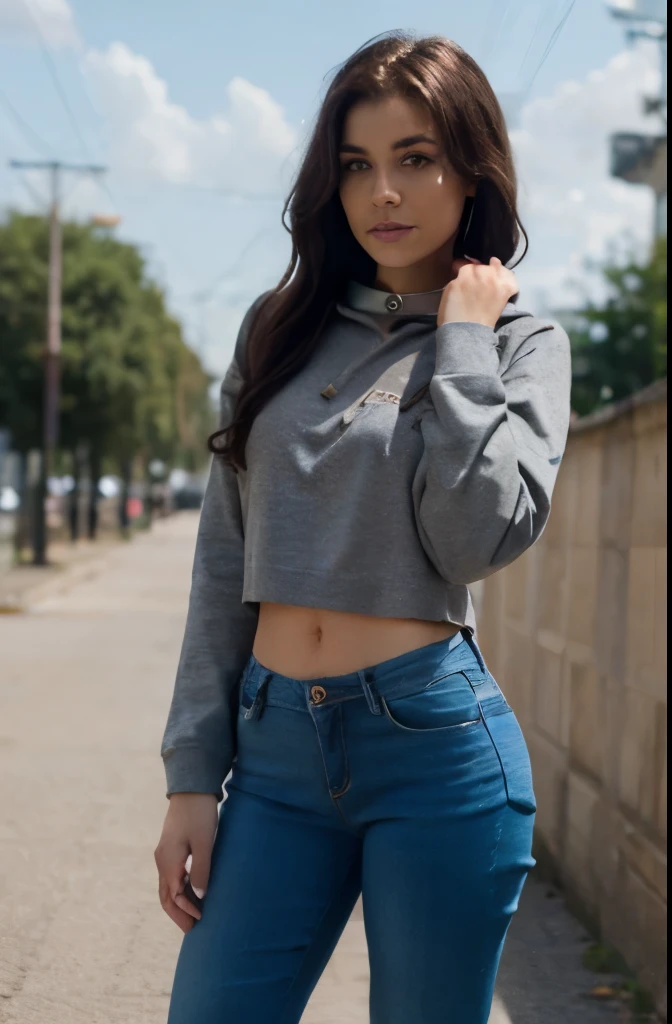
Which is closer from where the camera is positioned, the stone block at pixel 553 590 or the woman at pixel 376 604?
the woman at pixel 376 604

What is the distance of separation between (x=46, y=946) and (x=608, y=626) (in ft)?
6.32

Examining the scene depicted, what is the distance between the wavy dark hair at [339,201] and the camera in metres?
1.81

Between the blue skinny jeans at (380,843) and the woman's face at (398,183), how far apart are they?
576 mm

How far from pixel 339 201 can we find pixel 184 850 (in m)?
0.98

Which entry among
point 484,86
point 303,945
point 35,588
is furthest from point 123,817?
point 35,588

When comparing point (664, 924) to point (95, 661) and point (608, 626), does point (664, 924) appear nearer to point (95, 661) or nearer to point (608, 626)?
point (608, 626)

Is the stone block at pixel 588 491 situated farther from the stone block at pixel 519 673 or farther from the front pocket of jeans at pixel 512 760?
the front pocket of jeans at pixel 512 760

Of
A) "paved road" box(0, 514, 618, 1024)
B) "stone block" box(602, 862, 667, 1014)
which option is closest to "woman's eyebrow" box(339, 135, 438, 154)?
"paved road" box(0, 514, 618, 1024)

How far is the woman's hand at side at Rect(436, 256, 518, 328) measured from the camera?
1.75 meters

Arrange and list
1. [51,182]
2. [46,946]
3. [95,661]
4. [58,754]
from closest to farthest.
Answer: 1. [46,946]
2. [58,754]
3. [95,661]
4. [51,182]

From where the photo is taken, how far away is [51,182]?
25.7 meters

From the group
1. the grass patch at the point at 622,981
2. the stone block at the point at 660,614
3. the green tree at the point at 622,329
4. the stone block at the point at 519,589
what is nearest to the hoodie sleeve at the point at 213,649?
the stone block at the point at 660,614

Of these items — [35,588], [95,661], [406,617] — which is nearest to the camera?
[406,617]

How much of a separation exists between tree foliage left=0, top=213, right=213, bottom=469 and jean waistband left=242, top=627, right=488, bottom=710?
84.2ft
